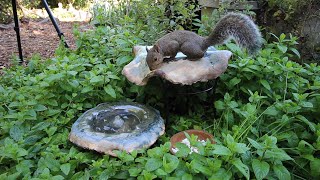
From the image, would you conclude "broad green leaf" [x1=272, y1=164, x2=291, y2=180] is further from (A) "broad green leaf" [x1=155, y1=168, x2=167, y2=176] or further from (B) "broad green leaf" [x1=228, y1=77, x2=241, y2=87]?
(B) "broad green leaf" [x1=228, y1=77, x2=241, y2=87]

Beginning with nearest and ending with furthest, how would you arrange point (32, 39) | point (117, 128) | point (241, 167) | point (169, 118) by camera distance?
point (241, 167), point (117, 128), point (169, 118), point (32, 39)

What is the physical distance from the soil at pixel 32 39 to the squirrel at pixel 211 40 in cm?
280

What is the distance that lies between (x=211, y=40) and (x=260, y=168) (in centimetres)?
104

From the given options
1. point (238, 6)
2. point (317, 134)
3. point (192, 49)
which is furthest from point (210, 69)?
point (238, 6)

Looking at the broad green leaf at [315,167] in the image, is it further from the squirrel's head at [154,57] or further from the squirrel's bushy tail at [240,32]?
the squirrel's head at [154,57]

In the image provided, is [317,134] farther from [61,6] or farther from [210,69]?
[61,6]

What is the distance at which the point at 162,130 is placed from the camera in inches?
84.7

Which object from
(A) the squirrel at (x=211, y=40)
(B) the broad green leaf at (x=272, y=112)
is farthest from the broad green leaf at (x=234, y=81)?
(B) the broad green leaf at (x=272, y=112)

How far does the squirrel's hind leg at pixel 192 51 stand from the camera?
2.29 meters

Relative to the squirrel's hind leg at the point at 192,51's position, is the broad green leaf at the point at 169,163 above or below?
below

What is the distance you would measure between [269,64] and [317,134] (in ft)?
2.62

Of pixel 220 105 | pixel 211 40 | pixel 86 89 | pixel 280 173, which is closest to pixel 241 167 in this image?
pixel 280 173

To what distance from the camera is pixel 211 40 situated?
7.63 feet

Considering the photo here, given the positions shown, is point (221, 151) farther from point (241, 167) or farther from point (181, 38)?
point (181, 38)
